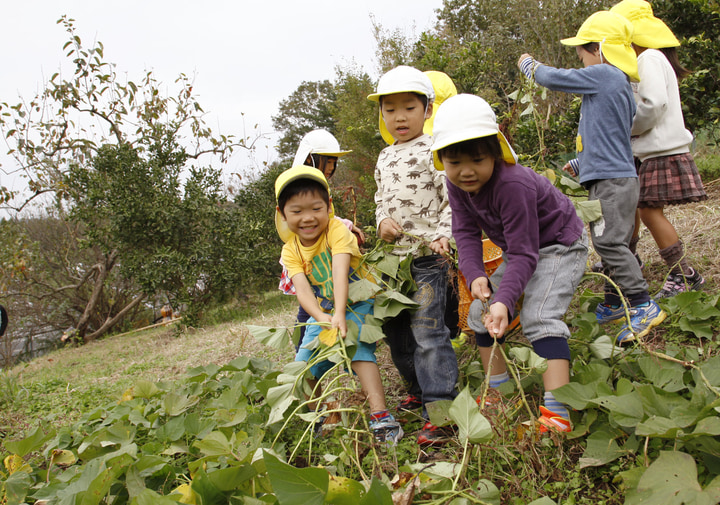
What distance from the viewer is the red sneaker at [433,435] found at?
184 cm

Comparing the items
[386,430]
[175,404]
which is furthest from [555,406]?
[175,404]

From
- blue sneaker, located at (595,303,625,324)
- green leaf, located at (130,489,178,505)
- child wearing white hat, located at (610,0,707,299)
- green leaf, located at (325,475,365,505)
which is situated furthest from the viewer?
child wearing white hat, located at (610,0,707,299)

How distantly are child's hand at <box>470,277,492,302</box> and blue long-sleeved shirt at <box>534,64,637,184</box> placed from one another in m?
1.00

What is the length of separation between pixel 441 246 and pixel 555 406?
0.76m

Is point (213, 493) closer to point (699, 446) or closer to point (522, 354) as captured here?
point (522, 354)

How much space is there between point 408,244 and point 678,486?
4.51 feet

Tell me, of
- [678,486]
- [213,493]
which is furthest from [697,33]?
[213,493]

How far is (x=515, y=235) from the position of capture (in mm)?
1706

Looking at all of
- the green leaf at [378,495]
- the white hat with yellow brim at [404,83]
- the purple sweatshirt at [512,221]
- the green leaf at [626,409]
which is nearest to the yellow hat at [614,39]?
the white hat with yellow brim at [404,83]

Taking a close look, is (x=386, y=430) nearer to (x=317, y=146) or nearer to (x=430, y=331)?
(x=430, y=331)

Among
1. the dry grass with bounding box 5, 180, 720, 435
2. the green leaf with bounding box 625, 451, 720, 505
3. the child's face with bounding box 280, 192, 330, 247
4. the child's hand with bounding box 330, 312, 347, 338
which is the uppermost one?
the child's face with bounding box 280, 192, 330, 247

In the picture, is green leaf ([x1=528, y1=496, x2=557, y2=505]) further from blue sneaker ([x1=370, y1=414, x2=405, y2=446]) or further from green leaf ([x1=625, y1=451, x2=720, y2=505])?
blue sneaker ([x1=370, y1=414, x2=405, y2=446])

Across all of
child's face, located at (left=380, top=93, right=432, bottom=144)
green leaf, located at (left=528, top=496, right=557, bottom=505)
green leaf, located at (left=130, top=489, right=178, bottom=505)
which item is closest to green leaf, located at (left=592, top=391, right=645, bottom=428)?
green leaf, located at (left=528, top=496, right=557, bottom=505)

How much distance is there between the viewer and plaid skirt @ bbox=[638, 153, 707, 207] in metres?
2.60
